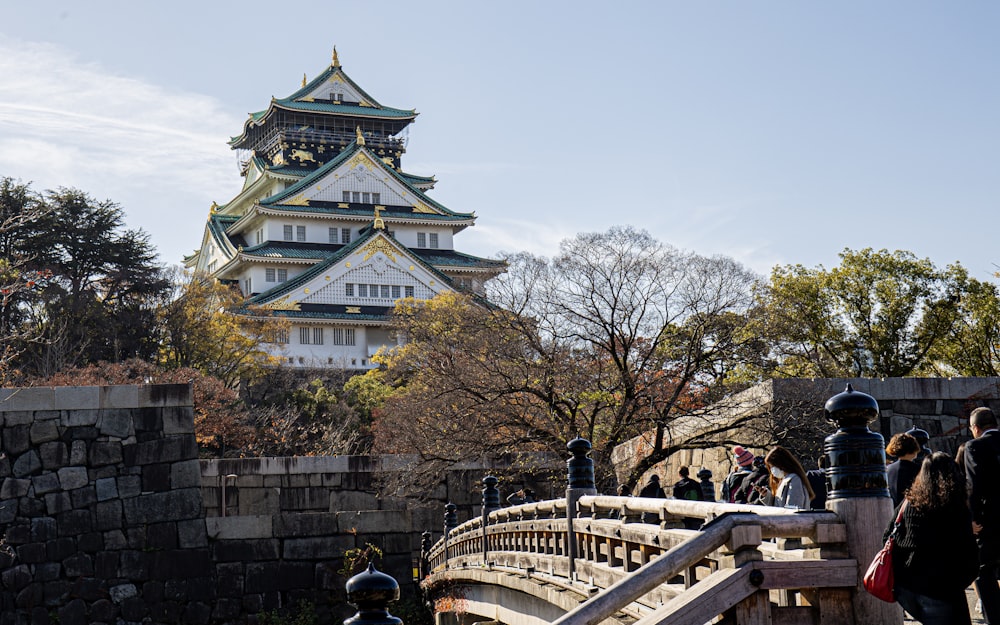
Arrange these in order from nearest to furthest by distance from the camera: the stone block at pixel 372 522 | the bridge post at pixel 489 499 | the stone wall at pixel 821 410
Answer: the bridge post at pixel 489 499 < the stone wall at pixel 821 410 < the stone block at pixel 372 522

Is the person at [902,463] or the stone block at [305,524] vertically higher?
the person at [902,463]

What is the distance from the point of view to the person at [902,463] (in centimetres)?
696

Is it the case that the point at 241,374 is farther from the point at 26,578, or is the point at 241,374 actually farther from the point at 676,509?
the point at 676,509

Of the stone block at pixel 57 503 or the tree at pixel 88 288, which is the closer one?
the stone block at pixel 57 503

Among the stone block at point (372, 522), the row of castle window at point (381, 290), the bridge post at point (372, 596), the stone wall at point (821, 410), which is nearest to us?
the bridge post at point (372, 596)

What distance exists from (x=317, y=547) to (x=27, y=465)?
5.53 meters

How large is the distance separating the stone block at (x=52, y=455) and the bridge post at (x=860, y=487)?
62.9ft

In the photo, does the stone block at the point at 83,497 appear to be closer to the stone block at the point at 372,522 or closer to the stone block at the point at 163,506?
the stone block at the point at 163,506

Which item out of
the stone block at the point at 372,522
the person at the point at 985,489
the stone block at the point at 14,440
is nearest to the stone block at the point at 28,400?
the stone block at the point at 14,440

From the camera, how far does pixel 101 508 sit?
2228 centimetres

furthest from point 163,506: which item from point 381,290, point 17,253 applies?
point 381,290

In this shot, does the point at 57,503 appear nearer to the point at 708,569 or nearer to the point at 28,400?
the point at 28,400

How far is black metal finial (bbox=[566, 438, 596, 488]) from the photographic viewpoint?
1049cm

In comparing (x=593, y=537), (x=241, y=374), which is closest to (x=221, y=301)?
(x=241, y=374)
